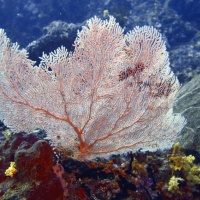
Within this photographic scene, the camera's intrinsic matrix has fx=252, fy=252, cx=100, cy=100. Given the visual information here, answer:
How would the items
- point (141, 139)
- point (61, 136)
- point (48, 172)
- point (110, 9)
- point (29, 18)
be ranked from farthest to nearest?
point (29, 18)
point (110, 9)
point (141, 139)
point (61, 136)
point (48, 172)

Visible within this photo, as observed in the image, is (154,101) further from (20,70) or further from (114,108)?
(20,70)

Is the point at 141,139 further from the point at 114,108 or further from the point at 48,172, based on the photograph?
the point at 48,172

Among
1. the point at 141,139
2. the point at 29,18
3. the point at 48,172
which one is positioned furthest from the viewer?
the point at 29,18

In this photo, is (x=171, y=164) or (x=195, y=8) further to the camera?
(x=195, y=8)

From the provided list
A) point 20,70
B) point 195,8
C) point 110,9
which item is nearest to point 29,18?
point 110,9

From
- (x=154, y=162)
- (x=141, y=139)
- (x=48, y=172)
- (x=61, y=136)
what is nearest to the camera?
(x=48, y=172)

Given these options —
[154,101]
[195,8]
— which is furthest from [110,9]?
[154,101]

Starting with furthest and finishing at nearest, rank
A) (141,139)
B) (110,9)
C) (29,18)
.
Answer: (29,18), (110,9), (141,139)

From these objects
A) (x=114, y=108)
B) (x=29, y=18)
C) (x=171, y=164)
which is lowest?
(x=171, y=164)

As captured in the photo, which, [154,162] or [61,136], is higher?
[61,136]
